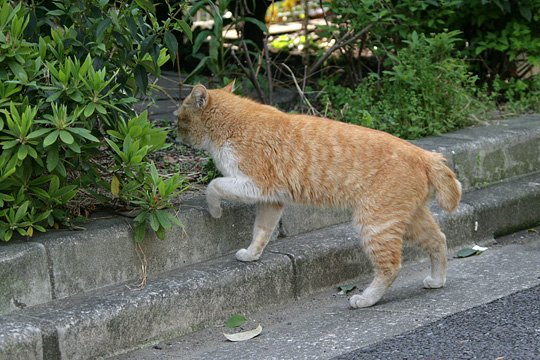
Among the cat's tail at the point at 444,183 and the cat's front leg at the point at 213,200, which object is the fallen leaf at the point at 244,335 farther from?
the cat's tail at the point at 444,183

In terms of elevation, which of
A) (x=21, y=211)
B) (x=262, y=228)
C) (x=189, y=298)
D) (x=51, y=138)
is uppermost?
(x=51, y=138)

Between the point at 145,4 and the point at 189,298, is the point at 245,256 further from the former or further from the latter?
the point at 145,4

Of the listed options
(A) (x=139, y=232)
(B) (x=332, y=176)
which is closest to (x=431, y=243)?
(B) (x=332, y=176)

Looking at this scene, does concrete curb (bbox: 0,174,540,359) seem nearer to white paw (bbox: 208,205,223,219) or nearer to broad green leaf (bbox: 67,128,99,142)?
white paw (bbox: 208,205,223,219)

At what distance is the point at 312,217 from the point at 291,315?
98cm

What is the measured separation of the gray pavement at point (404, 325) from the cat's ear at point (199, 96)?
1303 mm

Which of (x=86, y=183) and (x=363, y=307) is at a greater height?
(x=86, y=183)

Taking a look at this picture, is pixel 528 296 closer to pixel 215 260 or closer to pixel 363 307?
pixel 363 307

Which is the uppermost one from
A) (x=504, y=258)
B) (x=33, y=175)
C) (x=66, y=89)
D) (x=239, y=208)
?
(x=66, y=89)

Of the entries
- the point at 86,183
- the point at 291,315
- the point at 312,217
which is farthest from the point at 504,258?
the point at 86,183

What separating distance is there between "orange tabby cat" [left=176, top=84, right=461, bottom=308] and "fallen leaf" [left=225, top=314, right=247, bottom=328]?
394 millimetres

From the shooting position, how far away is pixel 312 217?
5.95 meters

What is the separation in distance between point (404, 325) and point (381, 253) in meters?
0.47

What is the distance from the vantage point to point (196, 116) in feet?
18.2
